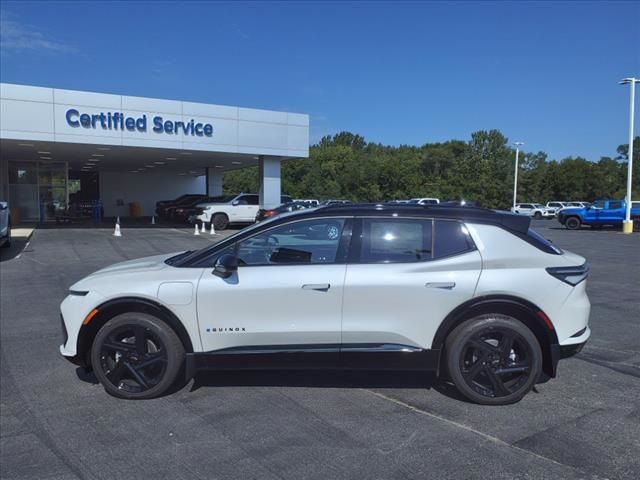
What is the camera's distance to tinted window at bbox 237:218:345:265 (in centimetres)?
434

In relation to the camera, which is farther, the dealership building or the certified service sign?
the certified service sign

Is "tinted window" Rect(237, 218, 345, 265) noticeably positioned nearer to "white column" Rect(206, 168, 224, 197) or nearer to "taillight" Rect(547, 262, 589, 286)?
"taillight" Rect(547, 262, 589, 286)

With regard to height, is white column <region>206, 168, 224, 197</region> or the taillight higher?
white column <region>206, 168, 224, 197</region>

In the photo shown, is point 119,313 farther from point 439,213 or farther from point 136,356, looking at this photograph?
point 439,213

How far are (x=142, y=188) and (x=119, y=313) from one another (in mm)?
41452

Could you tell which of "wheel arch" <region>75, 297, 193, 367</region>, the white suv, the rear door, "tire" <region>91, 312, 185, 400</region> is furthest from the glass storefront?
the rear door

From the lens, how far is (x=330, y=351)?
13.8 feet

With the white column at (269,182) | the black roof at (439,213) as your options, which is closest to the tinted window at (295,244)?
the black roof at (439,213)

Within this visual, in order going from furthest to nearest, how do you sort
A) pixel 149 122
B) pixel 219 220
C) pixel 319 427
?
pixel 219 220 → pixel 149 122 → pixel 319 427

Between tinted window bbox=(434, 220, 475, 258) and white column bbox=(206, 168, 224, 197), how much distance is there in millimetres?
33198

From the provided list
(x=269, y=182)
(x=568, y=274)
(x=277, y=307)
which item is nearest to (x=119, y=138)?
(x=269, y=182)

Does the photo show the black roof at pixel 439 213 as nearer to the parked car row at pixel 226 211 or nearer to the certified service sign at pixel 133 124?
the certified service sign at pixel 133 124

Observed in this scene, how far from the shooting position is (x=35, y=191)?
31.9 metres

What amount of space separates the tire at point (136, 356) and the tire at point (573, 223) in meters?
32.4
